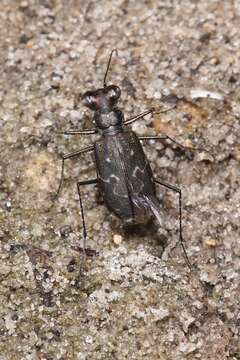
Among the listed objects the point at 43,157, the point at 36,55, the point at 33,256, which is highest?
the point at 36,55

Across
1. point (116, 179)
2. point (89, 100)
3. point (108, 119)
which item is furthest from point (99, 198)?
point (89, 100)

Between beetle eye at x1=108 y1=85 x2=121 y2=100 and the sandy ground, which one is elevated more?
beetle eye at x1=108 y1=85 x2=121 y2=100

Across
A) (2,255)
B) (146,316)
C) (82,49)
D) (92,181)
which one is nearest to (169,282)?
(146,316)

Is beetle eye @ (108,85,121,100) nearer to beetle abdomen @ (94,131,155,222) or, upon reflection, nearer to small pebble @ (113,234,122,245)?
beetle abdomen @ (94,131,155,222)

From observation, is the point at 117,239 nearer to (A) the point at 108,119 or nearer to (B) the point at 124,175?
(B) the point at 124,175

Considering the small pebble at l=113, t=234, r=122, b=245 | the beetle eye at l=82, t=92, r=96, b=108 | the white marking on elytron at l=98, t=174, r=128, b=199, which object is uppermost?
the beetle eye at l=82, t=92, r=96, b=108

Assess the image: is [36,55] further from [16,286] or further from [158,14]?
[16,286]

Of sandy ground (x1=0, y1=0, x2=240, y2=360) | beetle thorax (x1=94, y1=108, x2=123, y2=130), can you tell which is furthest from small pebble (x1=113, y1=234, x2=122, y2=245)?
beetle thorax (x1=94, y1=108, x2=123, y2=130)
